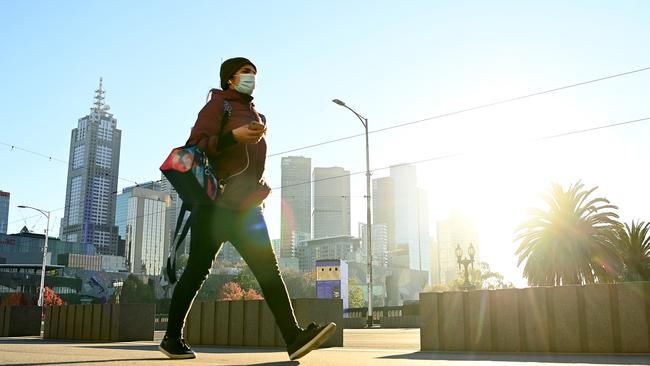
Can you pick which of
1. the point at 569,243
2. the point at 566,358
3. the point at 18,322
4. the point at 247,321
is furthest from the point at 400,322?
the point at 566,358

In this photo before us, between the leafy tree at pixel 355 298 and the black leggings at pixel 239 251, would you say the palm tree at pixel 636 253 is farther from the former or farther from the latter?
the leafy tree at pixel 355 298

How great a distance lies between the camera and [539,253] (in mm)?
32781

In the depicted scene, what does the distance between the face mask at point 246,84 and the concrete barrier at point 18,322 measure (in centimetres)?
1422

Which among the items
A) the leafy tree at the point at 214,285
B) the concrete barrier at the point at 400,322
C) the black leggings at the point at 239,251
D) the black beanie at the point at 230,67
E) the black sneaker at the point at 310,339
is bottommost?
the concrete barrier at the point at 400,322

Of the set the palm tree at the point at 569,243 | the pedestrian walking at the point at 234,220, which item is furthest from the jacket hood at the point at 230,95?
the palm tree at the point at 569,243

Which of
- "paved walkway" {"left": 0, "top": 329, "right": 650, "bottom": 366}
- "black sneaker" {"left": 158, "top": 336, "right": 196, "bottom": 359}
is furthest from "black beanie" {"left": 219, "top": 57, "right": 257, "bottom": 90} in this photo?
"paved walkway" {"left": 0, "top": 329, "right": 650, "bottom": 366}

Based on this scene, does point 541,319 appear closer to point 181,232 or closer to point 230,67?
point 181,232

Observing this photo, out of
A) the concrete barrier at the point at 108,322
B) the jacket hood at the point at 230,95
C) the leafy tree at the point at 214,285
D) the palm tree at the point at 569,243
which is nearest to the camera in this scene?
the jacket hood at the point at 230,95

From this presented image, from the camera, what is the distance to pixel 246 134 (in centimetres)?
386

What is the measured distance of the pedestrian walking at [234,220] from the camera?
392 centimetres

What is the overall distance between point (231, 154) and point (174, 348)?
1.28m

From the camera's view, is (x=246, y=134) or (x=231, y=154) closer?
(x=246, y=134)

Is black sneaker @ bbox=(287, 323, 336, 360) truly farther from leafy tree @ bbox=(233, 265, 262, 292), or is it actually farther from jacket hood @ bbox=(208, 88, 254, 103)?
leafy tree @ bbox=(233, 265, 262, 292)

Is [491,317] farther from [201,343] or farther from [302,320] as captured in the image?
[201,343]
